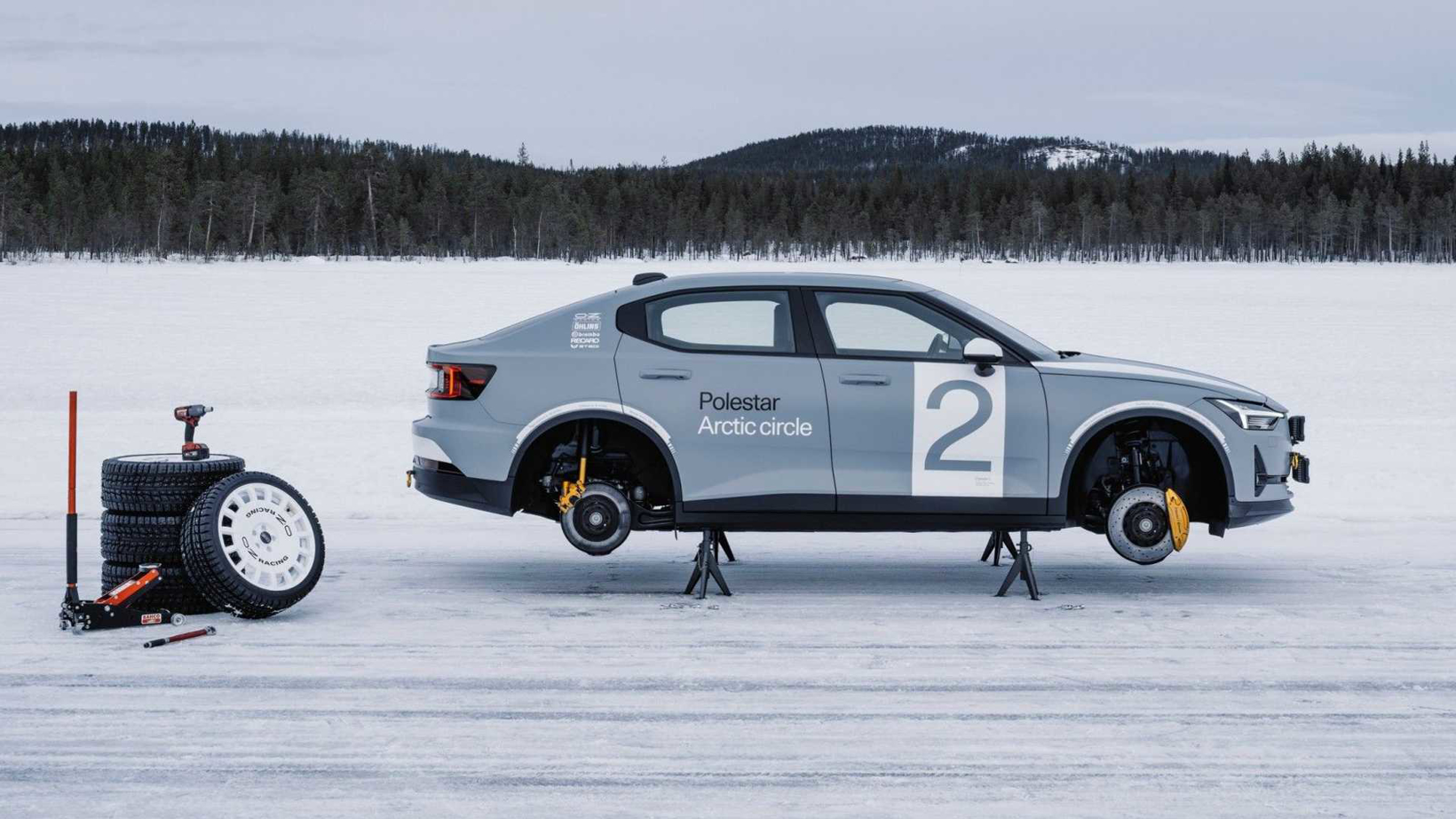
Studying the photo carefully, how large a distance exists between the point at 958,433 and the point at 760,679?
225 centimetres

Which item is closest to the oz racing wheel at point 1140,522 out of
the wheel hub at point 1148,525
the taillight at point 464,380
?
the wheel hub at point 1148,525

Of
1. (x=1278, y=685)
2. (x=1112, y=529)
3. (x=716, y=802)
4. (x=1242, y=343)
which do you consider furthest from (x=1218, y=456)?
(x=1242, y=343)

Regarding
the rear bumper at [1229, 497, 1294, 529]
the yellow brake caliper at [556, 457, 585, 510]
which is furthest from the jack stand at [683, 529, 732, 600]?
the rear bumper at [1229, 497, 1294, 529]

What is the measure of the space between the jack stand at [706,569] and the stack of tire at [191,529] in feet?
6.39

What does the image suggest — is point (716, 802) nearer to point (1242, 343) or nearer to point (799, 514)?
point (799, 514)

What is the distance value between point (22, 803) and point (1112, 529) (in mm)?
5433

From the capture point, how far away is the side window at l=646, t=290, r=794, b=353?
7.89 metres

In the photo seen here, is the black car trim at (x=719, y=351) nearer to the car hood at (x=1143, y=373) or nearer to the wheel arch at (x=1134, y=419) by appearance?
the car hood at (x=1143, y=373)

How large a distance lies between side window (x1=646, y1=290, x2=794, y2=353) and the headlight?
2.39 meters

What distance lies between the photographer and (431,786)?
465 cm

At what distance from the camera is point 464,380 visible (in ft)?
26.0

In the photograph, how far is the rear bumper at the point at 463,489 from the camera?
786cm

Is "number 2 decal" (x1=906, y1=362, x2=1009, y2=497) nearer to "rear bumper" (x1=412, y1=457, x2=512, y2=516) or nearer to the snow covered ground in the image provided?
the snow covered ground

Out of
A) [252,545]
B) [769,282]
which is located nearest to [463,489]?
[252,545]
